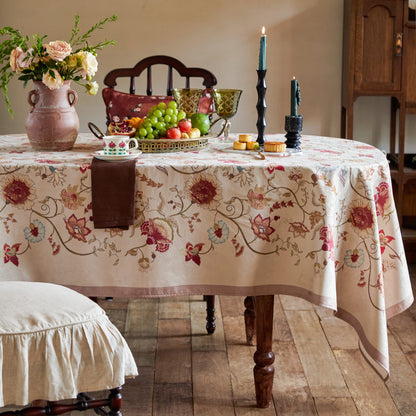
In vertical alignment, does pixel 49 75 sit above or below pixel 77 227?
above

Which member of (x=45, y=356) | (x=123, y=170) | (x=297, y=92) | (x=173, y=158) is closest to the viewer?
(x=45, y=356)

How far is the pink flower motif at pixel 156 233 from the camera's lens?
1.97m

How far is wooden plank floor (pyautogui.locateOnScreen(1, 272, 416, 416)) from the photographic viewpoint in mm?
2096

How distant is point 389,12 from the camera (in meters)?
3.22

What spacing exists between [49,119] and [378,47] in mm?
1735

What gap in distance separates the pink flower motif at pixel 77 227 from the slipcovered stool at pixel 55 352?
327mm

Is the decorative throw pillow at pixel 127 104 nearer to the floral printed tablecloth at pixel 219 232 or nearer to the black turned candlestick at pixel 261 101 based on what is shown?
the black turned candlestick at pixel 261 101

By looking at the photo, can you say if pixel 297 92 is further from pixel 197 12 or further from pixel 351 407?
pixel 197 12

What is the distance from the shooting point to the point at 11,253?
200 cm

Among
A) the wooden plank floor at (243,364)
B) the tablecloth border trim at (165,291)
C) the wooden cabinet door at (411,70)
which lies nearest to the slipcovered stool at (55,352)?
the tablecloth border trim at (165,291)

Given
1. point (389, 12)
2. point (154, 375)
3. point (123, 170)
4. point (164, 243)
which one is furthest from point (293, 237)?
point (389, 12)

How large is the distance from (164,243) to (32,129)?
24.3 inches

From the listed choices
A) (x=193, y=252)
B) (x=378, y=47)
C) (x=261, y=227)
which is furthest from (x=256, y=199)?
(x=378, y=47)

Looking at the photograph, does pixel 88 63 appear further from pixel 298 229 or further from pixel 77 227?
pixel 298 229
